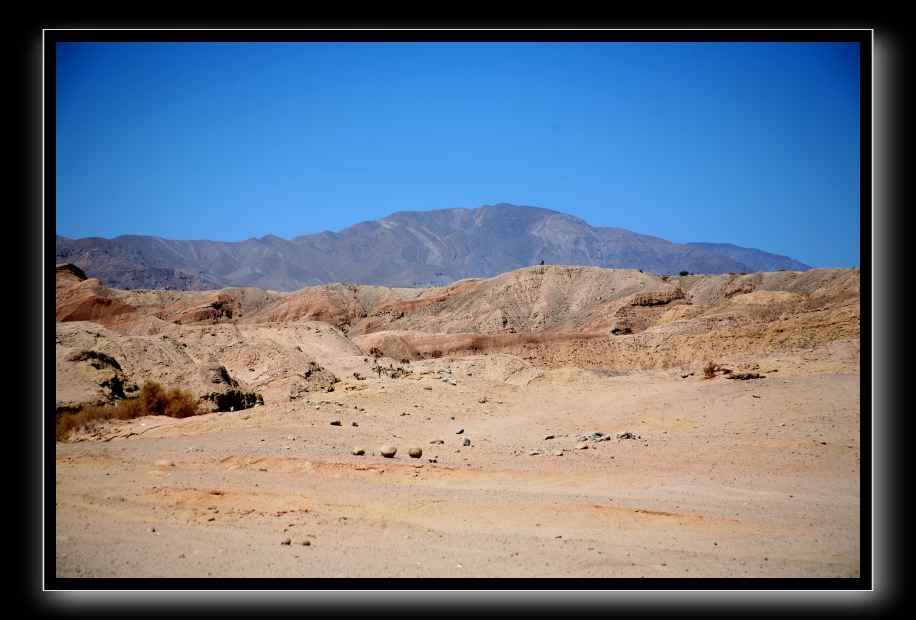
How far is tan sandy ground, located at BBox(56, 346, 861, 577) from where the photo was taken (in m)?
6.90

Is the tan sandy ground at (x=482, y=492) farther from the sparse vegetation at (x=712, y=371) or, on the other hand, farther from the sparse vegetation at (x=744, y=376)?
the sparse vegetation at (x=712, y=371)

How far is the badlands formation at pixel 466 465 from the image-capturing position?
7.02 metres

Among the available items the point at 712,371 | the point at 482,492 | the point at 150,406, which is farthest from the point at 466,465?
the point at 712,371

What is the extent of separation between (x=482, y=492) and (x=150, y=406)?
909cm

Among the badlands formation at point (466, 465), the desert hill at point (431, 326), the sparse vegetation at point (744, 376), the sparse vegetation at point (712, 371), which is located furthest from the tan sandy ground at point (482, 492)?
the desert hill at point (431, 326)

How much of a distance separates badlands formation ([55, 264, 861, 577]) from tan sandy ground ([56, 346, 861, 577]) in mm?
33

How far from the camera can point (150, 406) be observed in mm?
15516

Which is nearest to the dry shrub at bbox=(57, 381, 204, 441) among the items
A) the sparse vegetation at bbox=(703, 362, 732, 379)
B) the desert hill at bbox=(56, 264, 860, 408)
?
the desert hill at bbox=(56, 264, 860, 408)

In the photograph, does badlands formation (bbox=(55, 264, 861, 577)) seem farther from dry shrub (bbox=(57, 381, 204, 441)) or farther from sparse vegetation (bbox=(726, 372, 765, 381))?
dry shrub (bbox=(57, 381, 204, 441))

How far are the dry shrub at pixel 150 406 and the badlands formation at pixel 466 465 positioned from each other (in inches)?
11.9

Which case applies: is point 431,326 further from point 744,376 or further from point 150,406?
point 150,406
